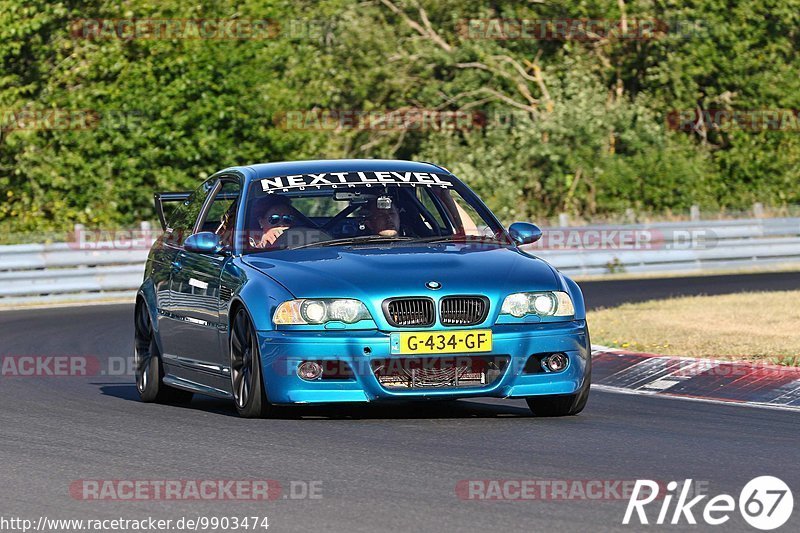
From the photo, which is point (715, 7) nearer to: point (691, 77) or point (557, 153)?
point (691, 77)

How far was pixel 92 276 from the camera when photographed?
26.5 metres

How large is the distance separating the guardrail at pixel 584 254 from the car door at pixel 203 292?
14.8 meters

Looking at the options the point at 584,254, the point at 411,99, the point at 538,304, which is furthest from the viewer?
the point at 411,99

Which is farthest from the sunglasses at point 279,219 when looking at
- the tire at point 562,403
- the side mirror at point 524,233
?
the tire at point 562,403

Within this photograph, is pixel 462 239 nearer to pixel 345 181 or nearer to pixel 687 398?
pixel 345 181

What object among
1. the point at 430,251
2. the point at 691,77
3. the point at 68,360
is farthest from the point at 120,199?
→ the point at 430,251

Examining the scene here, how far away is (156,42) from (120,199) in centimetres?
346

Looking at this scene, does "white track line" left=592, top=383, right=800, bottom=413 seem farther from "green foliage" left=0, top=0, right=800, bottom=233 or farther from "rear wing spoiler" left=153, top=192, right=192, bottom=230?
"green foliage" left=0, top=0, right=800, bottom=233

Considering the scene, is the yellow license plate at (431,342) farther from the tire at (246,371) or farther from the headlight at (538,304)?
the tire at (246,371)

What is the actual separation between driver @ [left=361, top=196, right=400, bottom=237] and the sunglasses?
469 mm

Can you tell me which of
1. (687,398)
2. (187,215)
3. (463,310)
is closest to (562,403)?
(463,310)

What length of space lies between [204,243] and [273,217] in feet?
1.57

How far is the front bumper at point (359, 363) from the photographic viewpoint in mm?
9312

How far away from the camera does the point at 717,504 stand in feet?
21.9
